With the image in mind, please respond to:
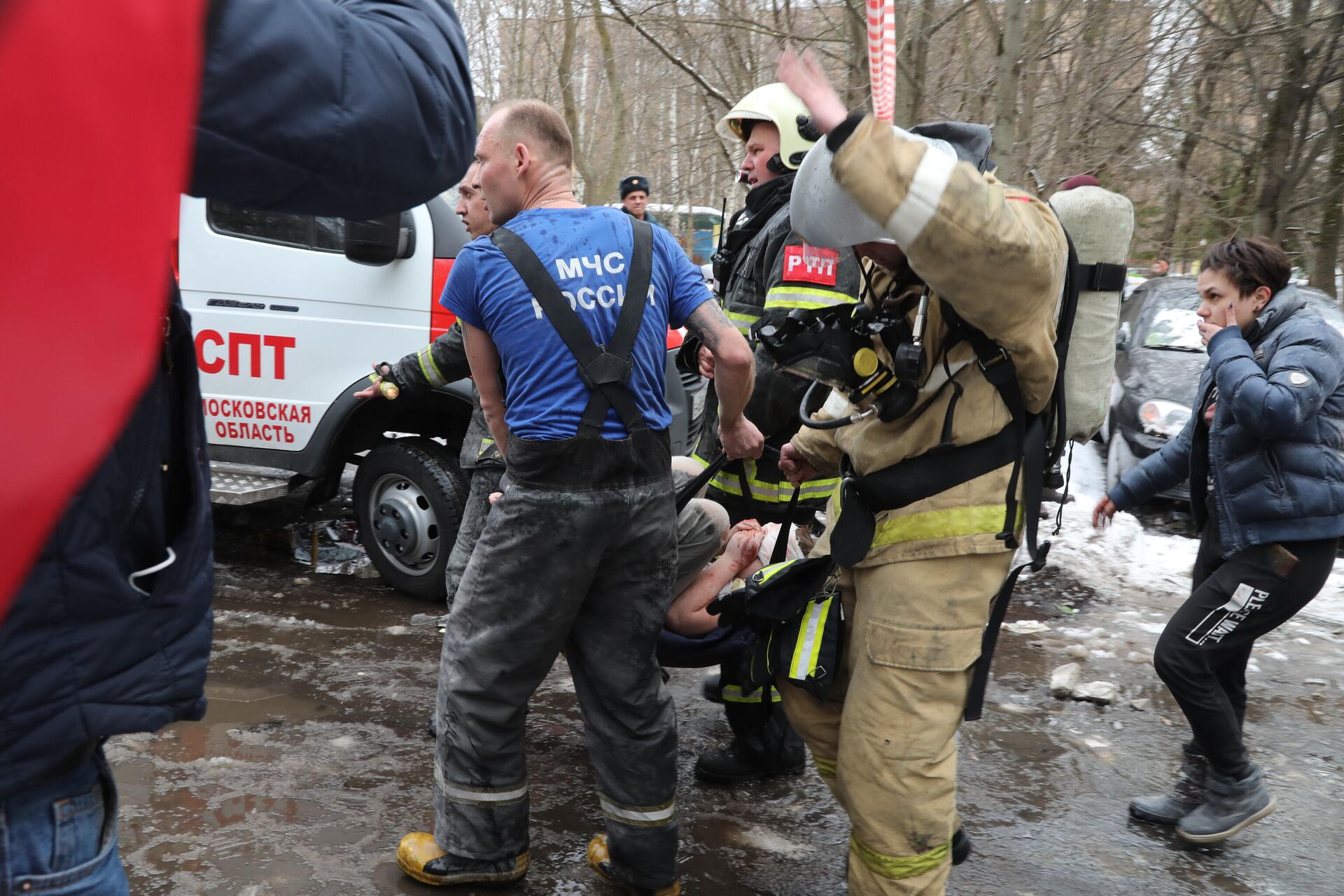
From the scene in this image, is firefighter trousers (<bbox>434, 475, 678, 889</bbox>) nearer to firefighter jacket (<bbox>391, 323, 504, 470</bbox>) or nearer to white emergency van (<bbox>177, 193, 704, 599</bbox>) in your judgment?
firefighter jacket (<bbox>391, 323, 504, 470</bbox>)

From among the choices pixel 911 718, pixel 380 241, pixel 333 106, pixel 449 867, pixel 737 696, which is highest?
pixel 333 106

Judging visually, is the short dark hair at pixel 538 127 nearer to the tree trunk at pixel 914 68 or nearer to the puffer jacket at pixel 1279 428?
the puffer jacket at pixel 1279 428

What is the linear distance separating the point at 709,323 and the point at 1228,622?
200cm

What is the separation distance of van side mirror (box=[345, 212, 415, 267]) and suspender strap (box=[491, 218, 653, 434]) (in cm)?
265

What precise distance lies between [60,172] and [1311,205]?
44.6 ft

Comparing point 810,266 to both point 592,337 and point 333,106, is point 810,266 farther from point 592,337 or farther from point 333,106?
point 333,106

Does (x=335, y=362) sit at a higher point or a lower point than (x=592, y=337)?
lower

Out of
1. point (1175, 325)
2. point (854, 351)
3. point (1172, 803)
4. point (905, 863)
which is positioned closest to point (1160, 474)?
point (1172, 803)

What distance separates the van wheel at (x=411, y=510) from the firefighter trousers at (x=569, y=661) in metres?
2.47

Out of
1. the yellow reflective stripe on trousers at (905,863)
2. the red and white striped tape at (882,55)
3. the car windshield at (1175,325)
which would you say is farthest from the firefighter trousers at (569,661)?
the car windshield at (1175,325)

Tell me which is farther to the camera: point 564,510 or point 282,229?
point 282,229

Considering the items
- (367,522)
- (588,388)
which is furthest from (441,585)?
(588,388)

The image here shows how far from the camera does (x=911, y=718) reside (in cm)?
251

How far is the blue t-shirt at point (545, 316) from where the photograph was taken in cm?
277
